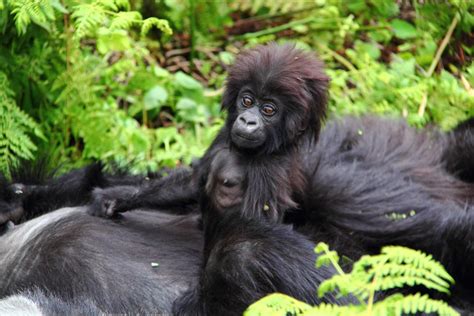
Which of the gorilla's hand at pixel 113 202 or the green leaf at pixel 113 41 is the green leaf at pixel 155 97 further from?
the gorilla's hand at pixel 113 202

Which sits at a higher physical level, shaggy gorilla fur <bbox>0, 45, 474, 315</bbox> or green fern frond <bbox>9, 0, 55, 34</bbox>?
green fern frond <bbox>9, 0, 55, 34</bbox>

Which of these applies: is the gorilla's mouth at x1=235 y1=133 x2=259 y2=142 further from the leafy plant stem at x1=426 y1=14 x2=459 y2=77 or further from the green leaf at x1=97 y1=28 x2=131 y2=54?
the leafy plant stem at x1=426 y1=14 x2=459 y2=77

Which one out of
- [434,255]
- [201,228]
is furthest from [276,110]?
[434,255]

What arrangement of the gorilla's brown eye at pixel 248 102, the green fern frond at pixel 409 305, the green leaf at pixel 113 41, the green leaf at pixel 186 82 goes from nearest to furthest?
the green fern frond at pixel 409 305 → the gorilla's brown eye at pixel 248 102 → the green leaf at pixel 113 41 → the green leaf at pixel 186 82

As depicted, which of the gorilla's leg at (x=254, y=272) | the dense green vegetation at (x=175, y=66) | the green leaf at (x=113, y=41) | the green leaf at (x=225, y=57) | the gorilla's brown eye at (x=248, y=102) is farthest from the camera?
the green leaf at (x=225, y=57)

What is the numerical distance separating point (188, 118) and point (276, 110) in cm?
266

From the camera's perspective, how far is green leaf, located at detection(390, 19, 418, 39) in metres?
7.52

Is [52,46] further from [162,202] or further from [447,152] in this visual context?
[447,152]

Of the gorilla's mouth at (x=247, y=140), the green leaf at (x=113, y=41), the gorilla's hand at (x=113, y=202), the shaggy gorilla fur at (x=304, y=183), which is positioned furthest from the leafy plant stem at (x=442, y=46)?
the gorilla's hand at (x=113, y=202)

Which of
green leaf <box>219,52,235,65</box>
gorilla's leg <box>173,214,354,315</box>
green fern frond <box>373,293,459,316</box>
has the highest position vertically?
green leaf <box>219,52,235,65</box>

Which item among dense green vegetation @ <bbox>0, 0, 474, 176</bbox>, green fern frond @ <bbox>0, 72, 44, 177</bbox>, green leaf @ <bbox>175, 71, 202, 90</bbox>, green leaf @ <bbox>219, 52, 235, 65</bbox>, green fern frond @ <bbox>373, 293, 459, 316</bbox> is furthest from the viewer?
green leaf @ <bbox>219, 52, 235, 65</bbox>

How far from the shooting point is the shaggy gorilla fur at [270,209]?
13.1 feet

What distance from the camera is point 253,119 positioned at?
4.26 meters

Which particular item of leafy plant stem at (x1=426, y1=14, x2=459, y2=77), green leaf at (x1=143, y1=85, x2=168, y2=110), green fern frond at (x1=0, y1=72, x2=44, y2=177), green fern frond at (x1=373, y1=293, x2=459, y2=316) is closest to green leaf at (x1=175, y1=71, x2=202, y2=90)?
green leaf at (x1=143, y1=85, x2=168, y2=110)
